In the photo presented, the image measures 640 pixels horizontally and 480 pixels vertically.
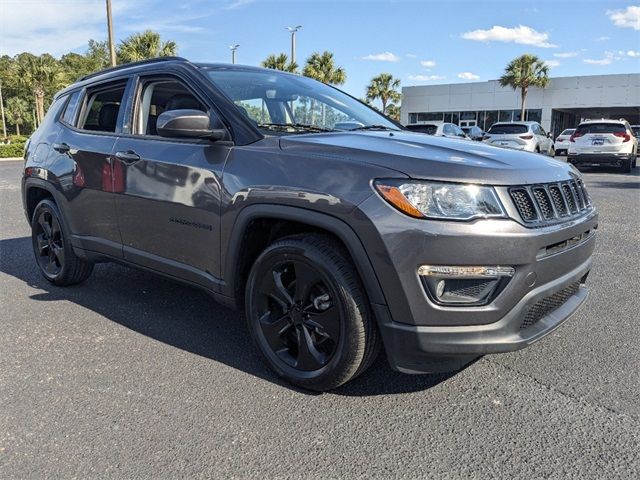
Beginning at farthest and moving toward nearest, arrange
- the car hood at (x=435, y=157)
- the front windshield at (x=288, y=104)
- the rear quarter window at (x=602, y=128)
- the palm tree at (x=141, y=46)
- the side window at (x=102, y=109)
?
1. the palm tree at (x=141, y=46)
2. the rear quarter window at (x=602, y=128)
3. the side window at (x=102, y=109)
4. the front windshield at (x=288, y=104)
5. the car hood at (x=435, y=157)

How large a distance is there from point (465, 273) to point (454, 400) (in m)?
0.81

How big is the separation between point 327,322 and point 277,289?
347 millimetres

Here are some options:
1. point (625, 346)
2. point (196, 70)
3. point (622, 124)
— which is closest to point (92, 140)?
point (196, 70)

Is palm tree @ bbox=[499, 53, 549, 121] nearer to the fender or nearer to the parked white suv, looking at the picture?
the parked white suv

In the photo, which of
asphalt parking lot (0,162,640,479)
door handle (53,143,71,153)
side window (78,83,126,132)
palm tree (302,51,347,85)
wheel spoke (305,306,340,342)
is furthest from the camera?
palm tree (302,51,347,85)

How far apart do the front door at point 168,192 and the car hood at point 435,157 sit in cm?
57

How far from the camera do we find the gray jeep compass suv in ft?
7.56

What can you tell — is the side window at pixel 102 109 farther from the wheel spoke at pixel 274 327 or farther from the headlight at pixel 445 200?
the headlight at pixel 445 200

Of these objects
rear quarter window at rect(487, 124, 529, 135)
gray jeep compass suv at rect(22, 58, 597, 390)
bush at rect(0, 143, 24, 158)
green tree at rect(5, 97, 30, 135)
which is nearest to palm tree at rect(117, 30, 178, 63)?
bush at rect(0, 143, 24, 158)

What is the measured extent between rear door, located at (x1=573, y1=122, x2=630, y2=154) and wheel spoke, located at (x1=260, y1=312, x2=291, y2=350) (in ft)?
51.2

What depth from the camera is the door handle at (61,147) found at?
4.24 meters

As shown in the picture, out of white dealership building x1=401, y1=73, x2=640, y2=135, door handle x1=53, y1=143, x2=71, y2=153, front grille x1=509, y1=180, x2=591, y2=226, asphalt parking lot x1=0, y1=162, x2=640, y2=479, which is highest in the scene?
white dealership building x1=401, y1=73, x2=640, y2=135

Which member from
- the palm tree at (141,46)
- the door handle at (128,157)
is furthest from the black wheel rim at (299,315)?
the palm tree at (141,46)

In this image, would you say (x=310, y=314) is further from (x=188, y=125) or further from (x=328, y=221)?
(x=188, y=125)
